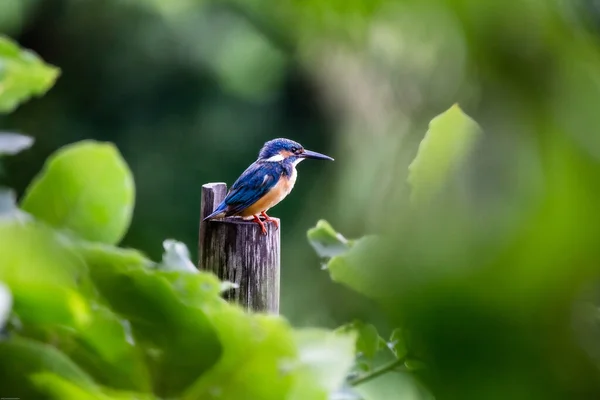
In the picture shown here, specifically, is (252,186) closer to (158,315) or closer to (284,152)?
(284,152)

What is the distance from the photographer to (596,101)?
19 centimetres

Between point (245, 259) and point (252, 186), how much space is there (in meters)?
0.56

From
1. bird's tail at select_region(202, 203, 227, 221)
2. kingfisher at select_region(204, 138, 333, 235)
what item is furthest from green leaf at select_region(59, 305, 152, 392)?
kingfisher at select_region(204, 138, 333, 235)

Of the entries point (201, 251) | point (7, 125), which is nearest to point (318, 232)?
point (201, 251)

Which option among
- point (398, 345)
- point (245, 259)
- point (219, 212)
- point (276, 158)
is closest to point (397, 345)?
point (398, 345)

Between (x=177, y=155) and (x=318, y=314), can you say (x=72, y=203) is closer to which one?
(x=318, y=314)

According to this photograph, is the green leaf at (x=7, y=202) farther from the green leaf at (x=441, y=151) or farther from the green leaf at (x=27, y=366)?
the green leaf at (x=441, y=151)

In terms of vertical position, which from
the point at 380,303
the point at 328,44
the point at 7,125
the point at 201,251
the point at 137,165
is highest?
the point at 7,125

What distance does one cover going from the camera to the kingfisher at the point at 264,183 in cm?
152

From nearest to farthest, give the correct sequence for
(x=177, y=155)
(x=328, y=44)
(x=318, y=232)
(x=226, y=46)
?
(x=328, y=44)
(x=318, y=232)
(x=226, y=46)
(x=177, y=155)

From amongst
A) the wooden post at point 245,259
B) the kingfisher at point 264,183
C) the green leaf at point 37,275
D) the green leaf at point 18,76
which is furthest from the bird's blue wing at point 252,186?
the green leaf at point 37,275

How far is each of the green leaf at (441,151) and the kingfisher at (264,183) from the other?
1078mm

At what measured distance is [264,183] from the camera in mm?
1653

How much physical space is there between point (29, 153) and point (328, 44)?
4134 mm
